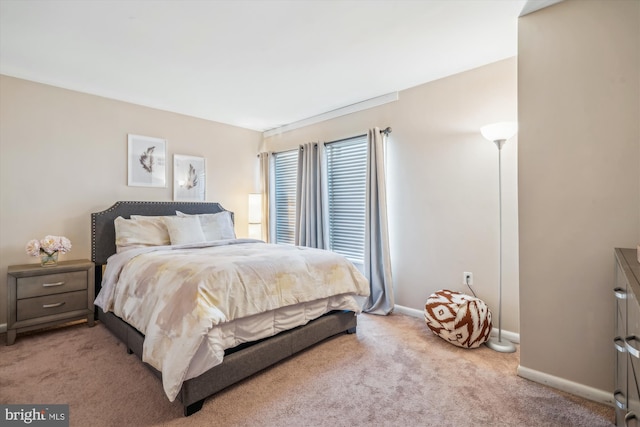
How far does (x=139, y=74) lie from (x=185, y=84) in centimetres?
42

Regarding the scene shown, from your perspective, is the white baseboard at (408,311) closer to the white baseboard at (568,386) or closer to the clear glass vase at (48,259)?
the white baseboard at (568,386)

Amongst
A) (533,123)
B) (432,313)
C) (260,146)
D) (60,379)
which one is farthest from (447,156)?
(60,379)

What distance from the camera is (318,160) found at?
4.02 metres

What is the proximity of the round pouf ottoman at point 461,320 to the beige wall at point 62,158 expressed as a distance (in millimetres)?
3578

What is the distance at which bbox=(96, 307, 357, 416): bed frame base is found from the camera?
1688 millimetres

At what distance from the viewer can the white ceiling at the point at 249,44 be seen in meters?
1.99

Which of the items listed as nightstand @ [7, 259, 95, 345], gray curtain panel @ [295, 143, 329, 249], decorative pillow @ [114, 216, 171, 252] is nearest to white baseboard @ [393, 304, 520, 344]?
gray curtain panel @ [295, 143, 329, 249]

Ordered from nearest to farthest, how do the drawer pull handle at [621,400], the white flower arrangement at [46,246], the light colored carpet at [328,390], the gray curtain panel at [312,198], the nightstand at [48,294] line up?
1. the drawer pull handle at [621,400]
2. the light colored carpet at [328,390]
3. the nightstand at [48,294]
4. the white flower arrangement at [46,246]
5. the gray curtain panel at [312,198]

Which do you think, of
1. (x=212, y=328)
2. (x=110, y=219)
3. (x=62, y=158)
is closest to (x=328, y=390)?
(x=212, y=328)

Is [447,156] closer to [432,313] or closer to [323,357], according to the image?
[432,313]

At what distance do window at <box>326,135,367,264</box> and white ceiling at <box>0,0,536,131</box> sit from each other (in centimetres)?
70

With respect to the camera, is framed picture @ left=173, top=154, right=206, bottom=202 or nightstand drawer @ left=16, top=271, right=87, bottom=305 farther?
framed picture @ left=173, top=154, right=206, bottom=202

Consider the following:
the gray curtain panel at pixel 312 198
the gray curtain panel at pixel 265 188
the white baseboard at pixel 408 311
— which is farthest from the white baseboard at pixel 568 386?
the gray curtain panel at pixel 265 188

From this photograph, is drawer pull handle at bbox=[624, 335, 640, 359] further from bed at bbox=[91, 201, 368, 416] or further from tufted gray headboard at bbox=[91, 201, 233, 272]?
tufted gray headboard at bbox=[91, 201, 233, 272]
